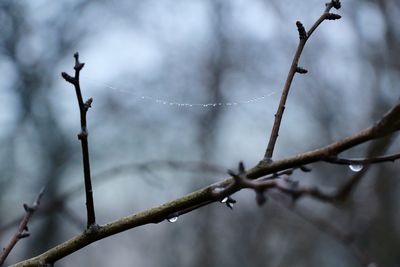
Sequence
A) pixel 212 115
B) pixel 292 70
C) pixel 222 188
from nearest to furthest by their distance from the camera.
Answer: pixel 222 188, pixel 292 70, pixel 212 115

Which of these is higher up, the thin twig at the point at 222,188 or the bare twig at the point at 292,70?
the bare twig at the point at 292,70

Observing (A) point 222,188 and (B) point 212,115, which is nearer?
(A) point 222,188

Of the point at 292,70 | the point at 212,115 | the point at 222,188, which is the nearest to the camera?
the point at 222,188

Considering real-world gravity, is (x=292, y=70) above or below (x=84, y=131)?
above

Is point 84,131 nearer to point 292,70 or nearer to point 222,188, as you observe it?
point 222,188

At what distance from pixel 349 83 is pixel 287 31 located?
1.61 m

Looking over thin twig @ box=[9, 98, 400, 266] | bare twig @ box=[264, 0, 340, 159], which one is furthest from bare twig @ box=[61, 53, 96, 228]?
bare twig @ box=[264, 0, 340, 159]

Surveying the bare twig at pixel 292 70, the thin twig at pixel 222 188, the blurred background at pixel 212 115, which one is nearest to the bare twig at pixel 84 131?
the thin twig at pixel 222 188

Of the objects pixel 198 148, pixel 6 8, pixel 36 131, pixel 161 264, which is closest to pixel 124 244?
pixel 161 264

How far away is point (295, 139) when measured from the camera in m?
12.4

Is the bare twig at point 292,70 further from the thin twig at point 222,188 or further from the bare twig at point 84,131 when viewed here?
the bare twig at point 84,131

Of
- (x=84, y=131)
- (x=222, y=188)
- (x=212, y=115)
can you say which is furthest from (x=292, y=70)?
(x=212, y=115)

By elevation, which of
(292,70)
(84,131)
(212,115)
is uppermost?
(212,115)

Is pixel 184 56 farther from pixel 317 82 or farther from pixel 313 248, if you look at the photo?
pixel 313 248
